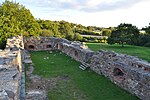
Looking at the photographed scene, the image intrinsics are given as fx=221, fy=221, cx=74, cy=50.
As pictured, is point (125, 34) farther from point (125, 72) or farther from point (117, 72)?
point (125, 72)

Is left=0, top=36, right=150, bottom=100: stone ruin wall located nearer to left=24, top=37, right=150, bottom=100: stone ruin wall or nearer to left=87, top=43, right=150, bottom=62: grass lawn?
left=24, top=37, right=150, bottom=100: stone ruin wall

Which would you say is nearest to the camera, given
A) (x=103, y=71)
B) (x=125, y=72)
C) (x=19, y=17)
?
(x=125, y=72)

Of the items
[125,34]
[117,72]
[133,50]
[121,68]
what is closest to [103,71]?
[117,72]

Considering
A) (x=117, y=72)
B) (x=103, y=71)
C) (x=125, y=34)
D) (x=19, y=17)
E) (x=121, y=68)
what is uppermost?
(x=19, y=17)

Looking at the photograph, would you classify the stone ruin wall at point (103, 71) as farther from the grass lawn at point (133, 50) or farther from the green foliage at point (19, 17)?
the green foliage at point (19, 17)

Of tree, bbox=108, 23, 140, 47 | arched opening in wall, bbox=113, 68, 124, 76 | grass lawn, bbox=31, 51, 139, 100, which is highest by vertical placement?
tree, bbox=108, 23, 140, 47

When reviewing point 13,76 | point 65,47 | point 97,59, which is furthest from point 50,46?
point 13,76

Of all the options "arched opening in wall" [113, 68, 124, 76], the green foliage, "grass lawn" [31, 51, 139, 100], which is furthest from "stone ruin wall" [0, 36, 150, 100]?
the green foliage

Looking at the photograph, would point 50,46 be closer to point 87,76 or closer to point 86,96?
point 87,76

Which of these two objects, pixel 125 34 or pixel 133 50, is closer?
pixel 133 50

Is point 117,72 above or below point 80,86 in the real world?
above

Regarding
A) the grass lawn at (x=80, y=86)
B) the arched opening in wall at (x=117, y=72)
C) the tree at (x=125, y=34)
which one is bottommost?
the grass lawn at (x=80, y=86)

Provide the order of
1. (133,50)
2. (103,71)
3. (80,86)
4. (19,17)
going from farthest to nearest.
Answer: (19,17), (133,50), (103,71), (80,86)

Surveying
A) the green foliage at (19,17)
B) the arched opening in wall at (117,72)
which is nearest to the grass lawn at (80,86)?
the arched opening in wall at (117,72)
